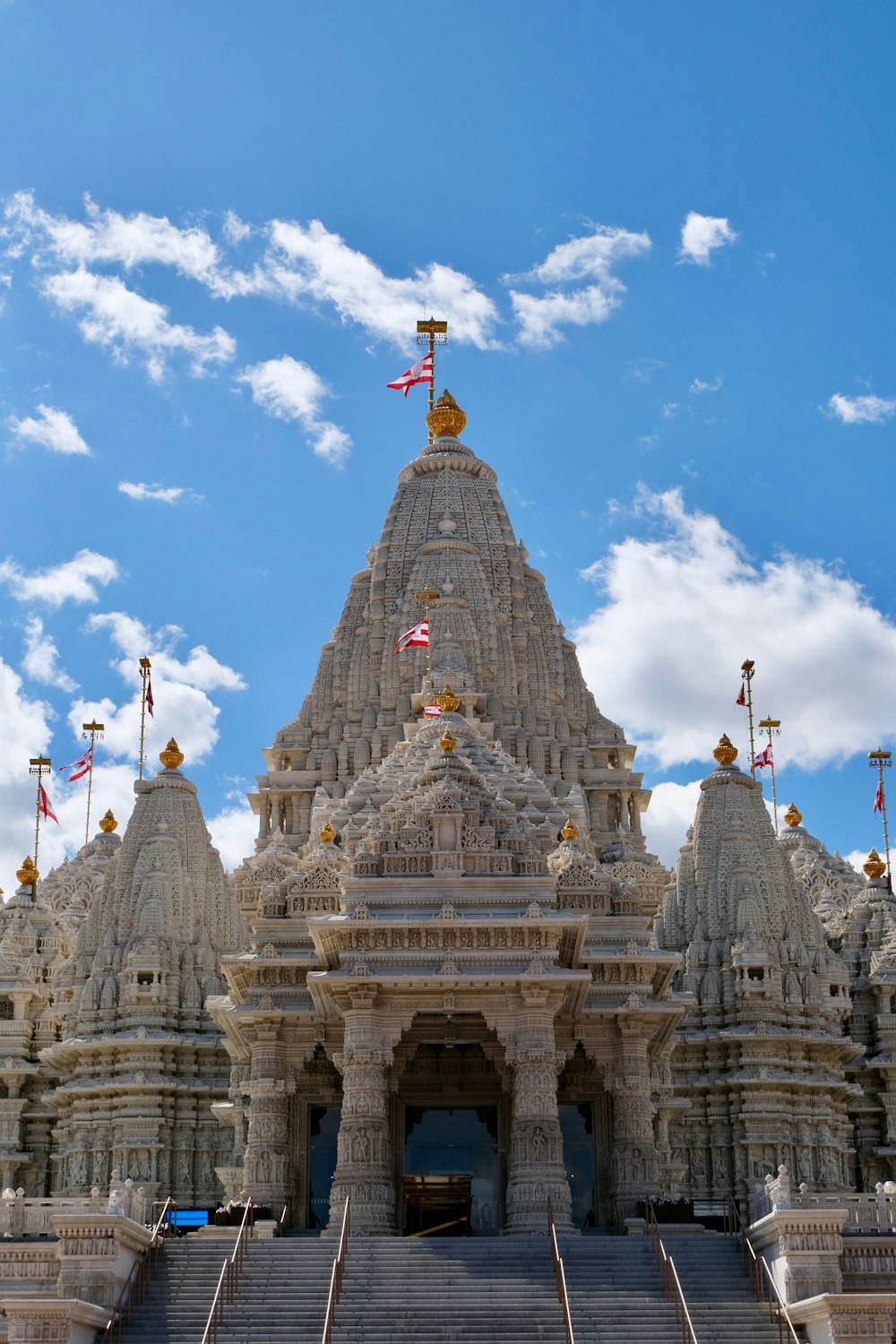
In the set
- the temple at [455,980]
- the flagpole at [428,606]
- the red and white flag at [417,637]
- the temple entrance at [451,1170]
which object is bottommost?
the temple entrance at [451,1170]

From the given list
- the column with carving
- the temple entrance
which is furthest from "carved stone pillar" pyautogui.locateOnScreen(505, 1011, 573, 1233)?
the column with carving

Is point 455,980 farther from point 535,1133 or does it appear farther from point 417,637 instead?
point 417,637

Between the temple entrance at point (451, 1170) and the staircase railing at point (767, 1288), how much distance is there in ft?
28.1

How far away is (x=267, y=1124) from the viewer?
134 ft

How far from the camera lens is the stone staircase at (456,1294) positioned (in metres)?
29.6

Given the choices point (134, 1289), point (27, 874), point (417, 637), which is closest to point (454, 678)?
point (417, 637)

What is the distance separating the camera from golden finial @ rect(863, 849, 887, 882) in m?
65.5

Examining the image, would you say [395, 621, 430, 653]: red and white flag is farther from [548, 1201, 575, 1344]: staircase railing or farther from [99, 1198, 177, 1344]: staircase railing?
[99, 1198, 177, 1344]: staircase railing

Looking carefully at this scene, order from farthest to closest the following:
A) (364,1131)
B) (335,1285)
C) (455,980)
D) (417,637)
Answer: (417,637)
(455,980)
(364,1131)
(335,1285)

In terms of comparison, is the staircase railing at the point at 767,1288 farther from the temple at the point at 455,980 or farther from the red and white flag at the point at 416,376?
the red and white flag at the point at 416,376

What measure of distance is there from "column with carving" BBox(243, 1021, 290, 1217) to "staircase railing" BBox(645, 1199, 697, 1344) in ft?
32.3

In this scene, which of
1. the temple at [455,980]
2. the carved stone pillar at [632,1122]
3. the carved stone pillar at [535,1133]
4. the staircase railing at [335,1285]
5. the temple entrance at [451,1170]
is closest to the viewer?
the staircase railing at [335,1285]

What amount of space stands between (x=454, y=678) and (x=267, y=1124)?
19.7 metres

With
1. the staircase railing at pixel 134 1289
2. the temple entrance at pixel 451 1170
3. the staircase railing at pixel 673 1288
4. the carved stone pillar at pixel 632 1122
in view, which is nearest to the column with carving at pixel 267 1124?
the temple entrance at pixel 451 1170
